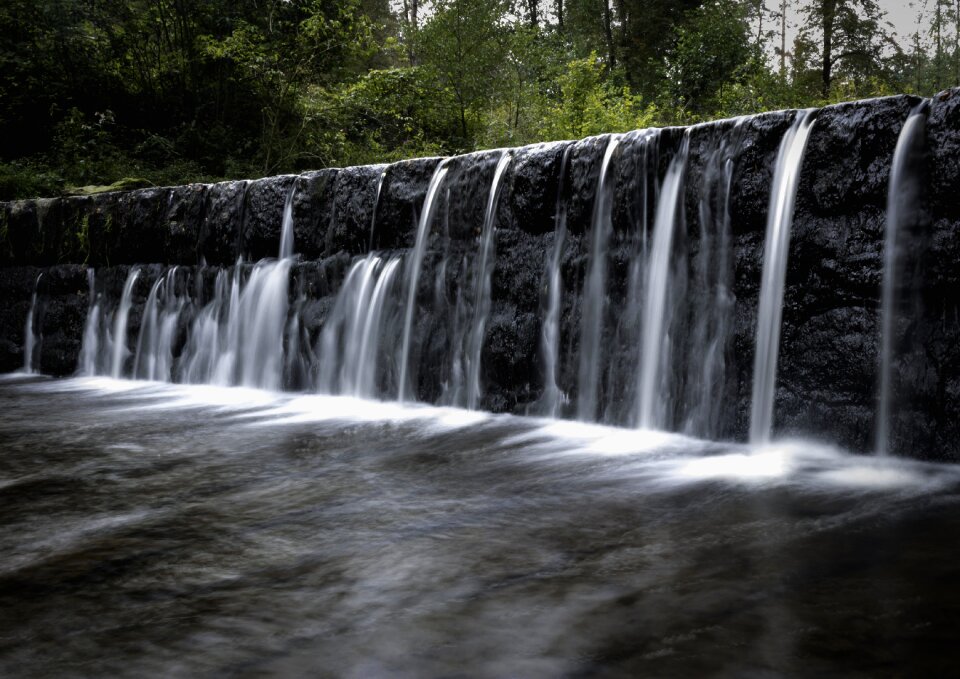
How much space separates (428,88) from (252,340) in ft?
29.8

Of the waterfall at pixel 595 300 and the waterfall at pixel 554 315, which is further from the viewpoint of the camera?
the waterfall at pixel 554 315

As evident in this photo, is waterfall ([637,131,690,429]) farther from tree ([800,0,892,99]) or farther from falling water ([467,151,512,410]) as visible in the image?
tree ([800,0,892,99])

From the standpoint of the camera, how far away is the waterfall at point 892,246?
3.99 m

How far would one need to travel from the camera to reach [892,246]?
406 centimetres

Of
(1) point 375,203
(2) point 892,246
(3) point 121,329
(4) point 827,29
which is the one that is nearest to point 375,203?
(1) point 375,203

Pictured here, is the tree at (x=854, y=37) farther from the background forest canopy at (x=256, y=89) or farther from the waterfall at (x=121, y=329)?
the waterfall at (x=121, y=329)

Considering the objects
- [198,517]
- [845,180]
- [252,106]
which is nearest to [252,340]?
[198,517]

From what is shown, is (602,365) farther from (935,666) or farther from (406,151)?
(406,151)

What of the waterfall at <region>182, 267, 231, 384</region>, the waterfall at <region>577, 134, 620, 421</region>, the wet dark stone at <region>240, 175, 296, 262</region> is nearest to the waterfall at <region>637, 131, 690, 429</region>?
the waterfall at <region>577, 134, 620, 421</region>

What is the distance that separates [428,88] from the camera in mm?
15117

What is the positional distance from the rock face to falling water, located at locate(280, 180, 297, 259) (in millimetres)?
76

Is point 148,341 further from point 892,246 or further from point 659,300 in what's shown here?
point 892,246

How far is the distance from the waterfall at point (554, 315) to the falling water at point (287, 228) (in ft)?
9.84


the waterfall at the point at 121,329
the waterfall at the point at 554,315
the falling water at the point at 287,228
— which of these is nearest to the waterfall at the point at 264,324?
the falling water at the point at 287,228
